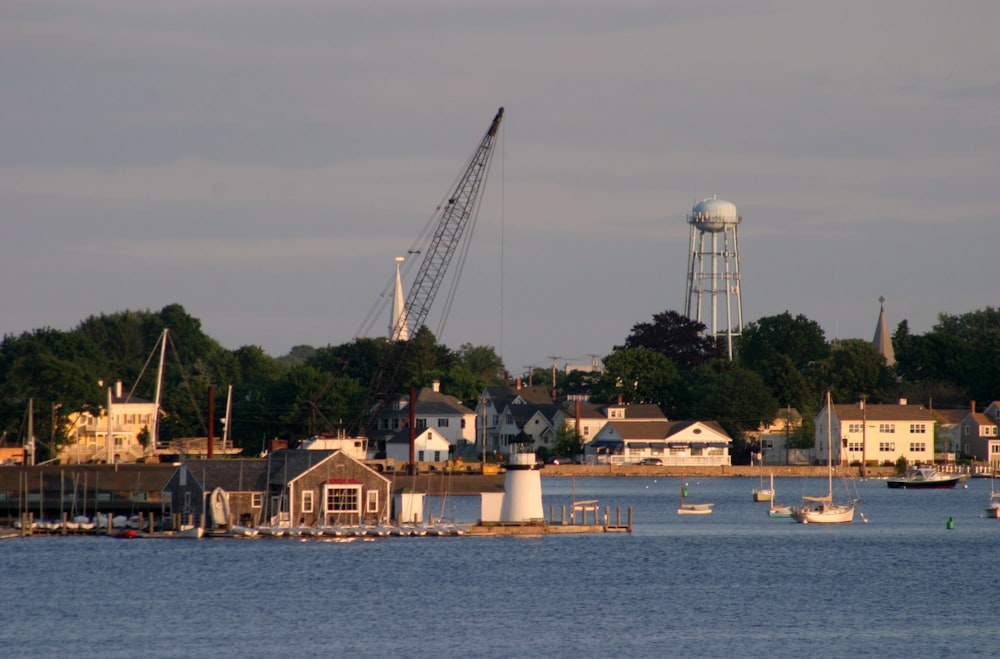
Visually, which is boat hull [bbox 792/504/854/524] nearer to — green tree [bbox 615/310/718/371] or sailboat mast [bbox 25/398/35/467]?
sailboat mast [bbox 25/398/35/467]

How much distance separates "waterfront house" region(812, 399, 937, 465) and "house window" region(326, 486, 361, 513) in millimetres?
88860

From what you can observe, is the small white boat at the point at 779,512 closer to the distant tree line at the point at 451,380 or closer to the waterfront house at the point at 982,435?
the distant tree line at the point at 451,380

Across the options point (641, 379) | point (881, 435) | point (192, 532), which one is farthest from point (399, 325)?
point (192, 532)

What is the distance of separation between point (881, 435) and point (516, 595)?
340ft

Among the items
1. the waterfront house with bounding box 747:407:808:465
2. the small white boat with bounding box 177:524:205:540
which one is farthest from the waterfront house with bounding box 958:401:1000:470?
the small white boat with bounding box 177:524:205:540

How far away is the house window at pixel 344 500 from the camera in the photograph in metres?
77.2

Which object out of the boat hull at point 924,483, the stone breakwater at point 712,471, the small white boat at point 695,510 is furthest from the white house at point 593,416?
the small white boat at point 695,510

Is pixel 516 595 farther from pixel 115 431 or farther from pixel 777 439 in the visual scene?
pixel 777 439

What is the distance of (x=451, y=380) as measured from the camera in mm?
174250

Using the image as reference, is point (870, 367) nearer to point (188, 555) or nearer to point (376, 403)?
point (376, 403)

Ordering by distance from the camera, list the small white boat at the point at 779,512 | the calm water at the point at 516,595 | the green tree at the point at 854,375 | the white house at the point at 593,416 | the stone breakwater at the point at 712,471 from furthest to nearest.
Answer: the green tree at the point at 854,375, the white house at the point at 593,416, the stone breakwater at the point at 712,471, the small white boat at the point at 779,512, the calm water at the point at 516,595

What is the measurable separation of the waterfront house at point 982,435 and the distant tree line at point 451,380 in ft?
20.2

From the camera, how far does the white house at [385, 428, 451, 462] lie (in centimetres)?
14562

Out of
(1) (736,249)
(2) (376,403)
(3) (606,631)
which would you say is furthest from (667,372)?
(3) (606,631)
